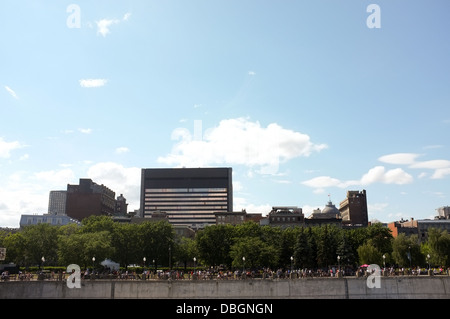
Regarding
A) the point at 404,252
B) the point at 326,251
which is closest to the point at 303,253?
the point at 326,251

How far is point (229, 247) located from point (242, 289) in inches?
1426

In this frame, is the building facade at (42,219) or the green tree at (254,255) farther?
the building facade at (42,219)

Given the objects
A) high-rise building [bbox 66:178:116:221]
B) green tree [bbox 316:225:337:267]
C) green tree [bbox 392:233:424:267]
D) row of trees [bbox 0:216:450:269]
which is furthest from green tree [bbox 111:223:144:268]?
high-rise building [bbox 66:178:116:221]

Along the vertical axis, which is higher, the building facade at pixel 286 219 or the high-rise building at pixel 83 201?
the high-rise building at pixel 83 201

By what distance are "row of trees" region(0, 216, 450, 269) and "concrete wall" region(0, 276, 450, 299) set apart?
1659 centimetres

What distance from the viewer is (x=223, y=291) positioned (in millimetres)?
54875

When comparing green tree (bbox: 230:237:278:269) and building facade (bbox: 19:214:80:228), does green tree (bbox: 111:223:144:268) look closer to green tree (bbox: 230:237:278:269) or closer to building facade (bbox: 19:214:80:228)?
green tree (bbox: 230:237:278:269)

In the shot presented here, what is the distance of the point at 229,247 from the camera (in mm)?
91500

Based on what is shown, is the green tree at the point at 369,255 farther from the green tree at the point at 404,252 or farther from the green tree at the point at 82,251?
the green tree at the point at 82,251

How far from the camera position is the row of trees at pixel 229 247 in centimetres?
7600

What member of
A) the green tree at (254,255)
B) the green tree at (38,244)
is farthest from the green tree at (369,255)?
the green tree at (38,244)

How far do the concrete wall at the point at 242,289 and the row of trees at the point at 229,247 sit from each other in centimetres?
1659
